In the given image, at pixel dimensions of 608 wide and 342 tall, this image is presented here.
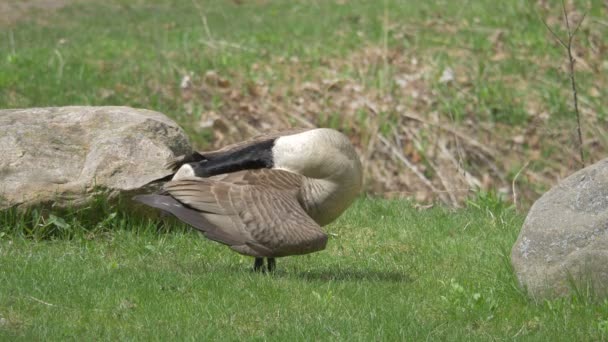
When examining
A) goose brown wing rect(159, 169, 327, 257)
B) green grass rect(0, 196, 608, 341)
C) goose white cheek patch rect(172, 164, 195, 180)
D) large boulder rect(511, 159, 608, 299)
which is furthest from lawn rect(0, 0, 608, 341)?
goose white cheek patch rect(172, 164, 195, 180)

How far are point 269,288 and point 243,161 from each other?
1030mm

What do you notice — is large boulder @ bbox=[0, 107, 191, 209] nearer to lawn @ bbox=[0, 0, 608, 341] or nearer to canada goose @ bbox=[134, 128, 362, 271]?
lawn @ bbox=[0, 0, 608, 341]

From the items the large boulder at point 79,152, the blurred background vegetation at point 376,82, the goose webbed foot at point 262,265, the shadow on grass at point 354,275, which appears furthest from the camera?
the blurred background vegetation at point 376,82

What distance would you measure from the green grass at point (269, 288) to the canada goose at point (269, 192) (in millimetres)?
353

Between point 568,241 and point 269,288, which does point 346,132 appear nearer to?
point 269,288

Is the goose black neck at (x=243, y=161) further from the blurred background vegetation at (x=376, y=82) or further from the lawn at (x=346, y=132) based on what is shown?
the blurred background vegetation at (x=376, y=82)

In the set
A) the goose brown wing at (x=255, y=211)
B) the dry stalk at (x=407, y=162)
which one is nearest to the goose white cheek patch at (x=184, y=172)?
the goose brown wing at (x=255, y=211)

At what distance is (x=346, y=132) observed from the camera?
44.1 ft

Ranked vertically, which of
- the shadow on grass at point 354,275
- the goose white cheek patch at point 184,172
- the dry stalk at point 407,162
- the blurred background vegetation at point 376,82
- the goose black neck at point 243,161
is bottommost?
the dry stalk at point 407,162

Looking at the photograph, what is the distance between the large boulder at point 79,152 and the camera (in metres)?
8.60

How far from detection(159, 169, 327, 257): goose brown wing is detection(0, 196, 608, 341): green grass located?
1.03ft

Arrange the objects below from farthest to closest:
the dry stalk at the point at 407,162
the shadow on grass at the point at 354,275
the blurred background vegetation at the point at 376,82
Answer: the blurred background vegetation at the point at 376,82 < the dry stalk at the point at 407,162 < the shadow on grass at the point at 354,275

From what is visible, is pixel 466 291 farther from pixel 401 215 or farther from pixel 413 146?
pixel 413 146

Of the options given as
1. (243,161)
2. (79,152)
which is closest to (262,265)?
(243,161)
